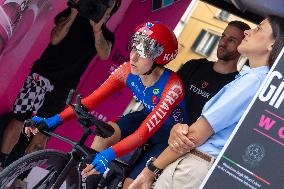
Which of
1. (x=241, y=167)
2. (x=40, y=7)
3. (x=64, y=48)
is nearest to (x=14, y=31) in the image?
(x=40, y=7)

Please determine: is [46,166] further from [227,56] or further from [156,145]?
[227,56]

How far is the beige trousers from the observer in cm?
223

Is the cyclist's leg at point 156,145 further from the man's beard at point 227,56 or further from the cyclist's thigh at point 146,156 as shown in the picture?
the man's beard at point 227,56

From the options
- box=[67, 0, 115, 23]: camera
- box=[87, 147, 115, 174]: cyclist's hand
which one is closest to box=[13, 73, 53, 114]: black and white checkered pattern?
box=[67, 0, 115, 23]: camera

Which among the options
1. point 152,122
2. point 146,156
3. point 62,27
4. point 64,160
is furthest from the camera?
point 62,27

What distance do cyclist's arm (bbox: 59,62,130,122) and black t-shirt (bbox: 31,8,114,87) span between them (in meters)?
0.73

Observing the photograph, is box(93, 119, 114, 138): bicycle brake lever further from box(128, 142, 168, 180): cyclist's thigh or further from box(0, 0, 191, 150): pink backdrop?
box(0, 0, 191, 150): pink backdrop

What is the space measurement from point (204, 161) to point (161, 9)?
2.41m

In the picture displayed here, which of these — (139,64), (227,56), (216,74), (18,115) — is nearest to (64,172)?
(139,64)

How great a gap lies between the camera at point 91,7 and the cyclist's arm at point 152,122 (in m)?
1.01

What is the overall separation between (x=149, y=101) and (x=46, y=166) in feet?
2.65

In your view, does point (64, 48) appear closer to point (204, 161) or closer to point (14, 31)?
point (14, 31)

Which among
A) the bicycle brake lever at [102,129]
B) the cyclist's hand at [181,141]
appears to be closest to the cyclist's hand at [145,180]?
the cyclist's hand at [181,141]

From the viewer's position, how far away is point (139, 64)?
299 cm
